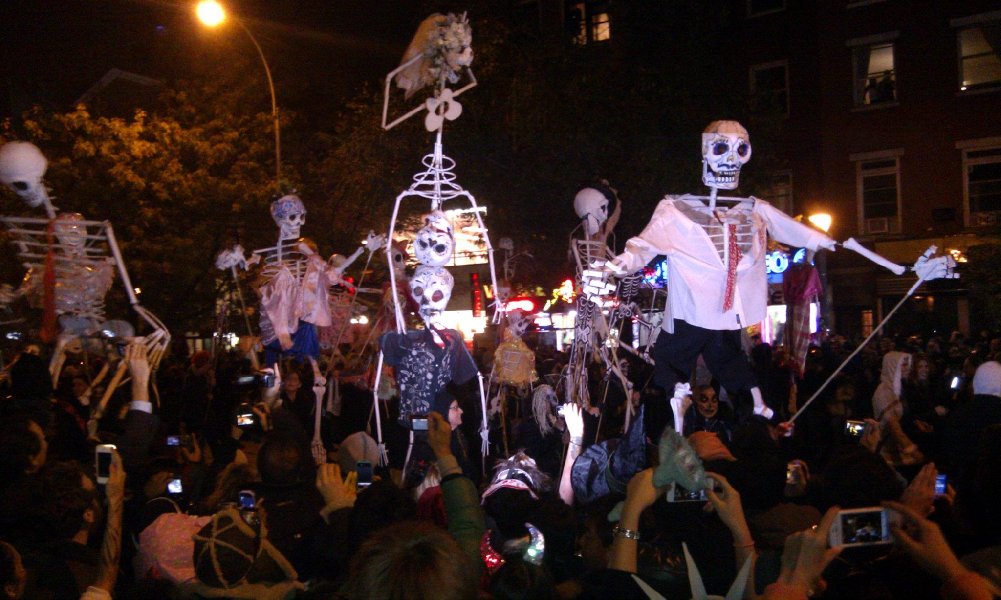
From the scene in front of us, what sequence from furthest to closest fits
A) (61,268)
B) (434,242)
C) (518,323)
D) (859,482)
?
(518,323) < (61,268) < (434,242) < (859,482)

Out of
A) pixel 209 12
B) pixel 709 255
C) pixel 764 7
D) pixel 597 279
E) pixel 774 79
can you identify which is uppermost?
pixel 764 7

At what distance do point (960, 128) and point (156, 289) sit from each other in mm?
18205

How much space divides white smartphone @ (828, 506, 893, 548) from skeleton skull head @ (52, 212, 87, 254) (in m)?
5.58

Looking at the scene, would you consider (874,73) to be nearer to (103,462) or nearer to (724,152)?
(724,152)

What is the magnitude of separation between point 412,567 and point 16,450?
264cm

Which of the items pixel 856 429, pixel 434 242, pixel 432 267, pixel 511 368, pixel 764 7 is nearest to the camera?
pixel 856 429

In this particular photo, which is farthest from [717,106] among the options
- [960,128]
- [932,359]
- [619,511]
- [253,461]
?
[619,511]

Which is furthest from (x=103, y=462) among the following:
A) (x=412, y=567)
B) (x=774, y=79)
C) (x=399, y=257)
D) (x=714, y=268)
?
(x=774, y=79)

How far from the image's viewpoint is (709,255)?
17.5ft

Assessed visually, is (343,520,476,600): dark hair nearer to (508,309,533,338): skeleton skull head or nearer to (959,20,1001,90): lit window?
(508,309,533,338): skeleton skull head

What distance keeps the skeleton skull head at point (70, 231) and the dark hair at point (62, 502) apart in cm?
308

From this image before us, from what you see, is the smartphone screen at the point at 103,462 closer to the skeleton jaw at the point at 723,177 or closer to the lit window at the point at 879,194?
the skeleton jaw at the point at 723,177

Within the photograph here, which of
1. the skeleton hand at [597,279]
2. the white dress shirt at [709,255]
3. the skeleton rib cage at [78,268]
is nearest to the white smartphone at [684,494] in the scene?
the skeleton hand at [597,279]

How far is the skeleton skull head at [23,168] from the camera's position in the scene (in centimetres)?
616
